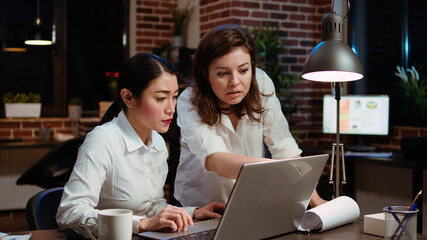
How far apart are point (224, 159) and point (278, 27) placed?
296 centimetres

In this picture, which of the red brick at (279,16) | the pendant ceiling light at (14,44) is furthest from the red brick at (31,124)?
the red brick at (279,16)

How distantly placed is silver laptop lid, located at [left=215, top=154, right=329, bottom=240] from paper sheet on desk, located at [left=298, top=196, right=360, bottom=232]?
5cm

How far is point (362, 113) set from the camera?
4.18 meters

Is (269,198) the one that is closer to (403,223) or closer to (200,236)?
(200,236)

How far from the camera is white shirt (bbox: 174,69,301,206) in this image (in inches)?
77.2

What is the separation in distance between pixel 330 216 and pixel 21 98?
13.6 feet

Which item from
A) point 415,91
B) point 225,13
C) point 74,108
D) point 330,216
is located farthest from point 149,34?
point 330,216

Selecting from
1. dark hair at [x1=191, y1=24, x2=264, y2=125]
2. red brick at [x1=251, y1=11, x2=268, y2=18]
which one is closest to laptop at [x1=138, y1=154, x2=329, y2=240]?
dark hair at [x1=191, y1=24, x2=264, y2=125]

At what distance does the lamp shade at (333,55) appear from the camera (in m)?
1.65

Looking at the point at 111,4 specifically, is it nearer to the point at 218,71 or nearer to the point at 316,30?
the point at 316,30

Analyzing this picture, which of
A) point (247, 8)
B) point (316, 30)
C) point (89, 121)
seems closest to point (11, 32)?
point (89, 121)

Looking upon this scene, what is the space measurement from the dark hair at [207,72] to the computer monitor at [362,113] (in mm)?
2360

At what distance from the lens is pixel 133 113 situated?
1.74 meters

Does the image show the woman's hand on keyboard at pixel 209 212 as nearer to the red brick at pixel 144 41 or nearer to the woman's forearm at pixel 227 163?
the woman's forearm at pixel 227 163
